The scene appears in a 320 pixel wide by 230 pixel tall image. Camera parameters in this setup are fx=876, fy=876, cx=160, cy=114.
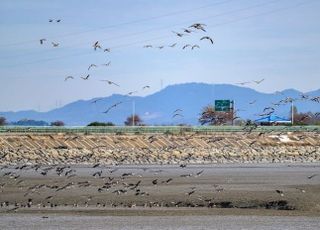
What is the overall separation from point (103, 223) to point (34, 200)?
709 centimetres

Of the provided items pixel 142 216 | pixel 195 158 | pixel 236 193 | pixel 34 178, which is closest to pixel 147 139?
pixel 195 158

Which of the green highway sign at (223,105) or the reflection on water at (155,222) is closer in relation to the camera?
the reflection on water at (155,222)

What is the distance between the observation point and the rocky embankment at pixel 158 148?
6675 cm

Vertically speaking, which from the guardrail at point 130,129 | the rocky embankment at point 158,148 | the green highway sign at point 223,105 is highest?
the green highway sign at point 223,105

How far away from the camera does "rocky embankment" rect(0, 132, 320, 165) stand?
66750 mm

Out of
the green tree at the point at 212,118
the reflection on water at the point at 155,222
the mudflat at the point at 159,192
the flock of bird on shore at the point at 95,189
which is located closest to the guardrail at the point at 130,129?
the green tree at the point at 212,118

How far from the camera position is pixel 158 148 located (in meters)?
79.4

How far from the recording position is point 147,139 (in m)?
84.4

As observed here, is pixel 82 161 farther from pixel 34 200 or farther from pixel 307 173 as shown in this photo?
pixel 34 200

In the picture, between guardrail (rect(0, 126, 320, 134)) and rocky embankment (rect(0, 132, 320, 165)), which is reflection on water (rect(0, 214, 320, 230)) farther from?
guardrail (rect(0, 126, 320, 134))

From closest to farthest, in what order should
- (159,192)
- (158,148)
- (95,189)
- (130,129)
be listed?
(159,192) → (95,189) → (158,148) → (130,129)

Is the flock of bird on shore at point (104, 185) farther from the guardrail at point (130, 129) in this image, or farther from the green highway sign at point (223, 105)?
the green highway sign at point (223, 105)

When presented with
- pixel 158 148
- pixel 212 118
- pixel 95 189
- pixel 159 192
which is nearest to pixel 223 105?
pixel 158 148

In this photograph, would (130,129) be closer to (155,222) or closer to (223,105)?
(223,105)
